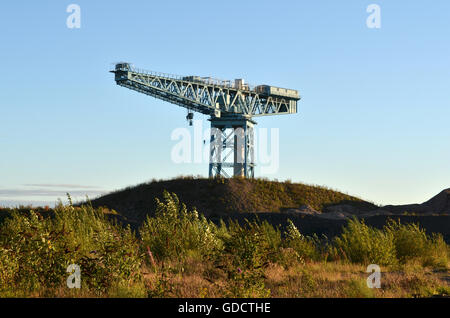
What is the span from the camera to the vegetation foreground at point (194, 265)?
9633mm

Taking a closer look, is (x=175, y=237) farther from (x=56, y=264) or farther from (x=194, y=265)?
(x=56, y=264)

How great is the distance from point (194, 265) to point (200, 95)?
39.4 m

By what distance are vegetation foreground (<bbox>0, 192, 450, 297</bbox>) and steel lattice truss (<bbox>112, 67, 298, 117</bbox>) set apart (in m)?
33.5

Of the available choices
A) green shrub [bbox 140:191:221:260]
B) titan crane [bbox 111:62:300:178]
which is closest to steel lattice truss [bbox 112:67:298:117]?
titan crane [bbox 111:62:300:178]

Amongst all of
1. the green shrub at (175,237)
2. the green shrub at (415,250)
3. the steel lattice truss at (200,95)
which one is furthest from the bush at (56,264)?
the steel lattice truss at (200,95)

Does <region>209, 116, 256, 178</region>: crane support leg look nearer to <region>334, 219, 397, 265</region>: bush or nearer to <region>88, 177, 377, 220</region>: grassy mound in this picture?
<region>88, 177, 377, 220</region>: grassy mound

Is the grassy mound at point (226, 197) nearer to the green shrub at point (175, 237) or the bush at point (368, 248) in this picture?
the green shrub at point (175, 237)

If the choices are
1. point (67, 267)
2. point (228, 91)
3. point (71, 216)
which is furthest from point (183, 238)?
point (228, 91)

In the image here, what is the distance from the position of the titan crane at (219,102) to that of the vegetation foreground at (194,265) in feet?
111

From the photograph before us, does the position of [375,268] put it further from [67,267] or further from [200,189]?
[200,189]

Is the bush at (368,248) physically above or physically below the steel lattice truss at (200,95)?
below

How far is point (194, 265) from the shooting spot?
12.7 m
